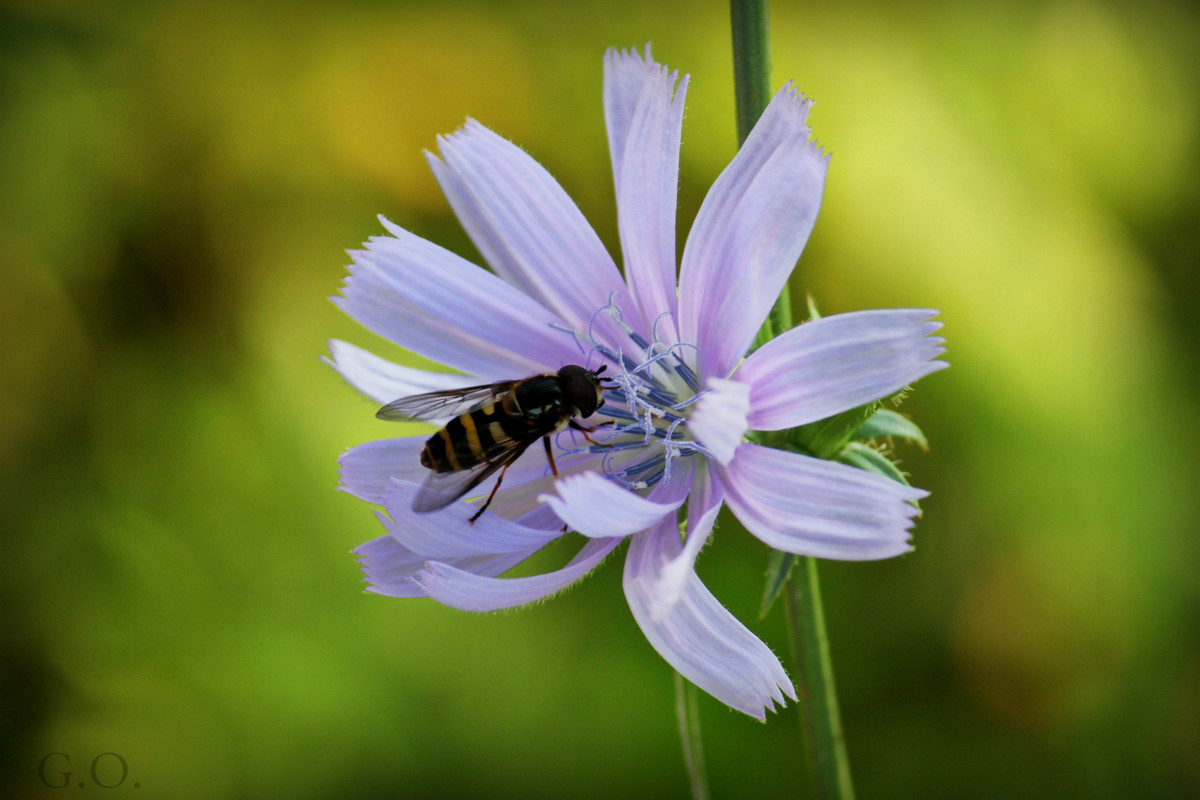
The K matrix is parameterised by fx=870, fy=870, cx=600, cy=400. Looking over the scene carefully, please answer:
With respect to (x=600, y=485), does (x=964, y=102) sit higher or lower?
higher

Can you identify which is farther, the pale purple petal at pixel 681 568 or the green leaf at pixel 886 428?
the green leaf at pixel 886 428

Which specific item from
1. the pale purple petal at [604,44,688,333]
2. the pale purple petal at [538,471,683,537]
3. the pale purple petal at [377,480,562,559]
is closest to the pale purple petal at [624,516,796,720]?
the pale purple petal at [538,471,683,537]

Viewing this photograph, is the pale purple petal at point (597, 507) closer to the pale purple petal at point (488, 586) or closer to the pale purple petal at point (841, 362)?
the pale purple petal at point (488, 586)

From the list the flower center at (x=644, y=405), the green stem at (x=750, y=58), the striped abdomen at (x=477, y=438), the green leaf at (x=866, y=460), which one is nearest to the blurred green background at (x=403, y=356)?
the flower center at (x=644, y=405)

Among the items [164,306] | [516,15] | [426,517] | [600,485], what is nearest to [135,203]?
[164,306]

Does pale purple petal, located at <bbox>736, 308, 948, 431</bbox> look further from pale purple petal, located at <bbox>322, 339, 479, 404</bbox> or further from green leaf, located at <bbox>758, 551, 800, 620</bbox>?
pale purple petal, located at <bbox>322, 339, 479, 404</bbox>

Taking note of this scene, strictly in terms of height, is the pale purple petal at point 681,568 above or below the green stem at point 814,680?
above

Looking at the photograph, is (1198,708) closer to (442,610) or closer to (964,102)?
(964,102)

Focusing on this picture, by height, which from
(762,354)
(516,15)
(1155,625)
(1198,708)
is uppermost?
(516,15)
